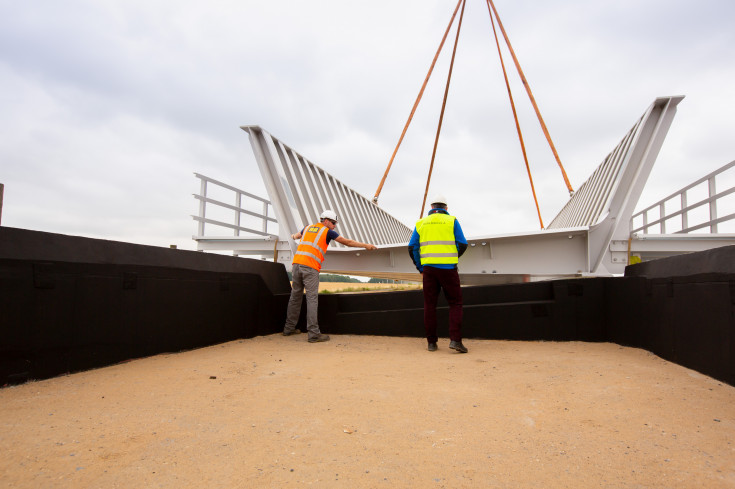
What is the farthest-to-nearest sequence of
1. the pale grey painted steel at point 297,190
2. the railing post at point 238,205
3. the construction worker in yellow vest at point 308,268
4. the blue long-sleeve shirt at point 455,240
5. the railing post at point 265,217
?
the railing post at point 265,217
the railing post at point 238,205
the pale grey painted steel at point 297,190
the construction worker in yellow vest at point 308,268
the blue long-sleeve shirt at point 455,240

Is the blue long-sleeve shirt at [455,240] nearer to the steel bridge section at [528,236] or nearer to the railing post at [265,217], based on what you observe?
the steel bridge section at [528,236]

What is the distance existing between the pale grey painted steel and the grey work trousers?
4.63ft

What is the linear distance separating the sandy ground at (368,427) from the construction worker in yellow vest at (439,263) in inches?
51.3


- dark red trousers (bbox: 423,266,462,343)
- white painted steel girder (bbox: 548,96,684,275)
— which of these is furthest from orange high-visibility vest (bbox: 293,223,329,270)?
white painted steel girder (bbox: 548,96,684,275)

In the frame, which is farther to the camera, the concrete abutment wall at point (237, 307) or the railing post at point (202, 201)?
the railing post at point (202, 201)

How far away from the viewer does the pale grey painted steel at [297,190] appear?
23.4ft

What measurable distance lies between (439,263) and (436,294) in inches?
16.1

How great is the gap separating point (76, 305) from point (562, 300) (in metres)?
5.18

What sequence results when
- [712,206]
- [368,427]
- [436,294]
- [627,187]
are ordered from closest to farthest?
1. [368,427]
2. [436,294]
3. [627,187]
4. [712,206]

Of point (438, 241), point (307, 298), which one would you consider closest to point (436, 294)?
point (438, 241)

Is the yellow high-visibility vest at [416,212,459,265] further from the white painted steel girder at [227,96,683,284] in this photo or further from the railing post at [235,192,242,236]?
the railing post at [235,192,242,236]

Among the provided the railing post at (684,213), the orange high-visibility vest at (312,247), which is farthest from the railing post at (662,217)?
the orange high-visibility vest at (312,247)

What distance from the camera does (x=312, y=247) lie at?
5.97m

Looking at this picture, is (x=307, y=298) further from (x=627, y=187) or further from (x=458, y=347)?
(x=627, y=187)
